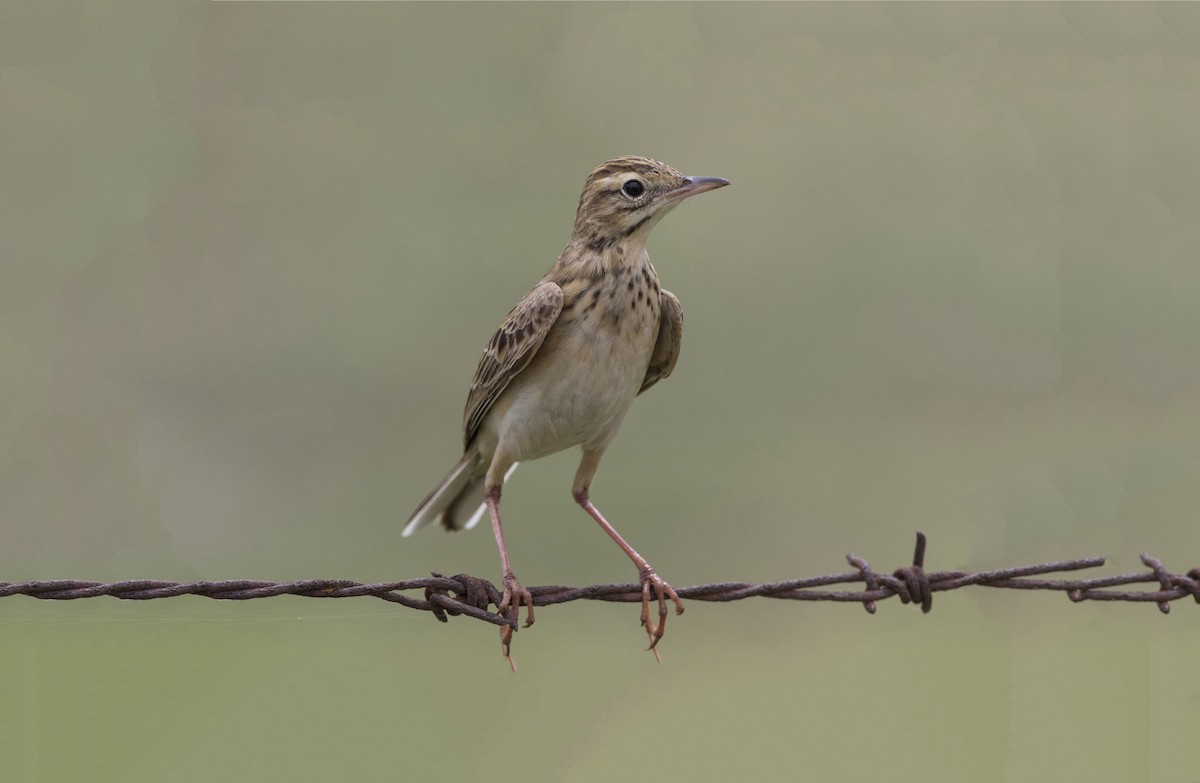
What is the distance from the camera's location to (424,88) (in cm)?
1559

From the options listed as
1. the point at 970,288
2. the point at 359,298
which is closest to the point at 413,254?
the point at 359,298

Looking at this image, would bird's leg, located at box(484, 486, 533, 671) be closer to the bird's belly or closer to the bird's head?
the bird's belly

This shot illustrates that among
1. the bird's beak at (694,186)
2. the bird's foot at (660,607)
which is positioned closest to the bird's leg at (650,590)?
the bird's foot at (660,607)

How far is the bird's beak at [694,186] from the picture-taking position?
19.9 ft

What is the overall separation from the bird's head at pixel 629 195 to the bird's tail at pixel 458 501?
4.04 ft

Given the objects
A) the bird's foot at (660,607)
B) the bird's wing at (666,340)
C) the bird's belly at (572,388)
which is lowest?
the bird's foot at (660,607)

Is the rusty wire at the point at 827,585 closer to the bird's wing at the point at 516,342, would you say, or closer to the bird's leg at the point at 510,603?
the bird's leg at the point at 510,603

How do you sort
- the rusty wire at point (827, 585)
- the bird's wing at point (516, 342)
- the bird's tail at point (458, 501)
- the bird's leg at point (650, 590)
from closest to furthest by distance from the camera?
the rusty wire at point (827, 585) < the bird's leg at point (650, 590) < the bird's wing at point (516, 342) < the bird's tail at point (458, 501)

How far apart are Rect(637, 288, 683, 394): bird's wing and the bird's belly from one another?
0.53ft

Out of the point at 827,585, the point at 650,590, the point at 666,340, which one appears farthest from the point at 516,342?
the point at 827,585

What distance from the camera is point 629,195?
6.15 m

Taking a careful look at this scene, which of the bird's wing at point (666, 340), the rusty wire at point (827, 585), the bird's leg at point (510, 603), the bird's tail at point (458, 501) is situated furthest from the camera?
the bird's tail at point (458, 501)

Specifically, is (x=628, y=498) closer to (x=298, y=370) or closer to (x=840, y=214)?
(x=298, y=370)

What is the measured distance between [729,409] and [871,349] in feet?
5.27
